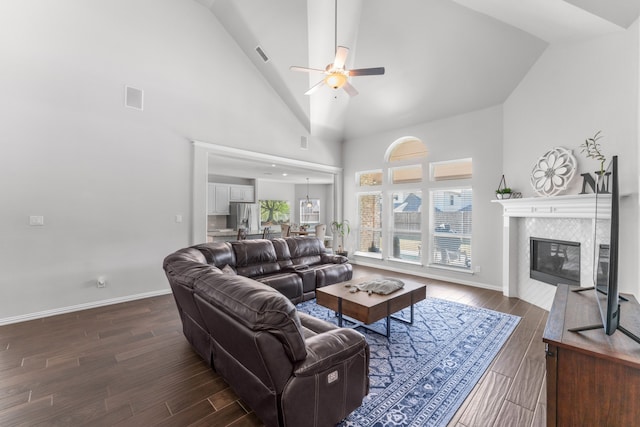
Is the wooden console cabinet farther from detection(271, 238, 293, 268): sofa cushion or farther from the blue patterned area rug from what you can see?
detection(271, 238, 293, 268): sofa cushion

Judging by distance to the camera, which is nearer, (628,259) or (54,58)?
(628,259)

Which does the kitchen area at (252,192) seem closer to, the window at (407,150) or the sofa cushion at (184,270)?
the window at (407,150)

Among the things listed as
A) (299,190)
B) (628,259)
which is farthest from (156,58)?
(299,190)

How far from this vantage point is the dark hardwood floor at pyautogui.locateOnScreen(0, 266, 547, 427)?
1862mm

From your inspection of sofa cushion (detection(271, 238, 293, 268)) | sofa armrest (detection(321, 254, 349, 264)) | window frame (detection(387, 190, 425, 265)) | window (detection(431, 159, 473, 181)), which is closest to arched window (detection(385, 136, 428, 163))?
window (detection(431, 159, 473, 181))

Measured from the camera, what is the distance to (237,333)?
63.4 inches

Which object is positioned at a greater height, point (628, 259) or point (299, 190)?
point (299, 190)

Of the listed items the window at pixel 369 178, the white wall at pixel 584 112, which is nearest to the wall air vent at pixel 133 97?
the window at pixel 369 178

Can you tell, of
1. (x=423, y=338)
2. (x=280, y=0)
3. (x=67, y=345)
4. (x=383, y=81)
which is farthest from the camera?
(x=383, y=81)

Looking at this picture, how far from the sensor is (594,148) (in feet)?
10.9

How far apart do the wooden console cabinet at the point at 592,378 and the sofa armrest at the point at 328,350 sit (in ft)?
3.28

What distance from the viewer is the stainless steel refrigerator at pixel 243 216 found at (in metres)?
8.82

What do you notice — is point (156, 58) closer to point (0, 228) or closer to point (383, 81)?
point (0, 228)

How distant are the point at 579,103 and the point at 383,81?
2982mm
